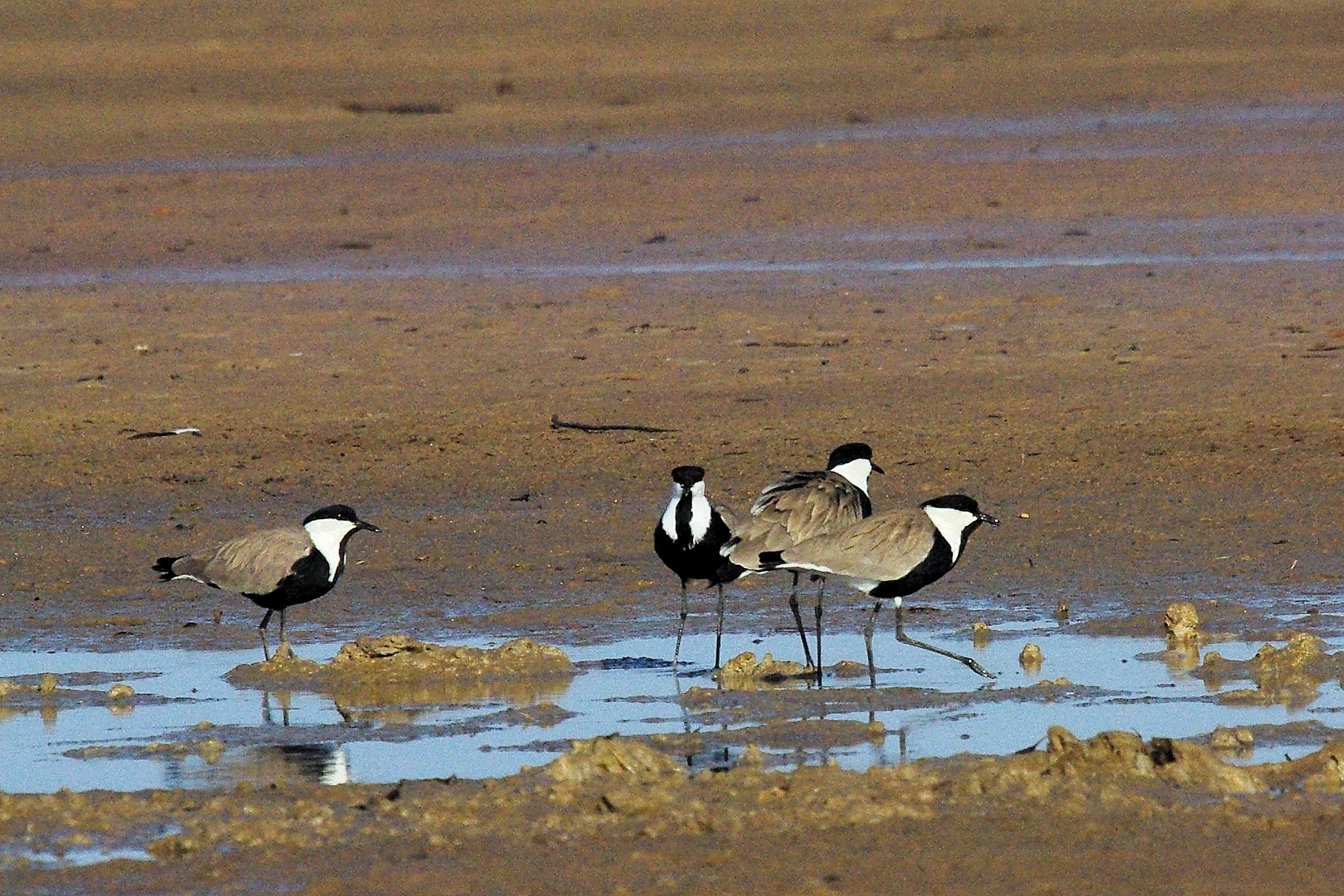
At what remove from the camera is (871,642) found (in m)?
9.79

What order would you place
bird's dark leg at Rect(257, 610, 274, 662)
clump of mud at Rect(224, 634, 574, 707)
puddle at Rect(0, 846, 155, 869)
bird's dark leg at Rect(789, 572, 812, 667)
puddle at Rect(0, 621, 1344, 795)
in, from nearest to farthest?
puddle at Rect(0, 846, 155, 869), puddle at Rect(0, 621, 1344, 795), clump of mud at Rect(224, 634, 574, 707), bird's dark leg at Rect(789, 572, 812, 667), bird's dark leg at Rect(257, 610, 274, 662)

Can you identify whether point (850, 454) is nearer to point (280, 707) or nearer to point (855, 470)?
point (855, 470)

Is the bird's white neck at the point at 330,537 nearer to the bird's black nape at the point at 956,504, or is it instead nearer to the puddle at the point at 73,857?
the bird's black nape at the point at 956,504

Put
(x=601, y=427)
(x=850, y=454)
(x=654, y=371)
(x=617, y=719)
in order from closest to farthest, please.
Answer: (x=617, y=719) → (x=850, y=454) → (x=601, y=427) → (x=654, y=371)

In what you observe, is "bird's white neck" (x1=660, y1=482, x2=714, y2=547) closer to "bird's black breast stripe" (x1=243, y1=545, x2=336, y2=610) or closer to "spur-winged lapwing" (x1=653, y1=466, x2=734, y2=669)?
"spur-winged lapwing" (x1=653, y1=466, x2=734, y2=669)

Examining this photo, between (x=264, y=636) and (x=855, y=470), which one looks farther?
(x=855, y=470)

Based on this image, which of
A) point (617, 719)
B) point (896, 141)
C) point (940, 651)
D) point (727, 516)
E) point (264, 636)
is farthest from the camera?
point (896, 141)

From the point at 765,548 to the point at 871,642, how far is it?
24.2 inches

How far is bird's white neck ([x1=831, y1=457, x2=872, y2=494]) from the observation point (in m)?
11.1

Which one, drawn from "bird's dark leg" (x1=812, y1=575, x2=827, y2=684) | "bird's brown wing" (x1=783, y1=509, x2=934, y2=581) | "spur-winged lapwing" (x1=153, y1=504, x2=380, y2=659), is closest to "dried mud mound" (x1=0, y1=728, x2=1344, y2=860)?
"bird's dark leg" (x1=812, y1=575, x2=827, y2=684)

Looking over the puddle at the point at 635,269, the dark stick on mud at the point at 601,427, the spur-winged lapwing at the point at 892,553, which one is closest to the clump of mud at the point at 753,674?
the spur-winged lapwing at the point at 892,553

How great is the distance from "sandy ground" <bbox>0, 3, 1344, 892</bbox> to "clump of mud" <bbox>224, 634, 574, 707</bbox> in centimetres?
90

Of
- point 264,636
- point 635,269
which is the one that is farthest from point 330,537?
point 635,269

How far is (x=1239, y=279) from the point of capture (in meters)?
18.3
